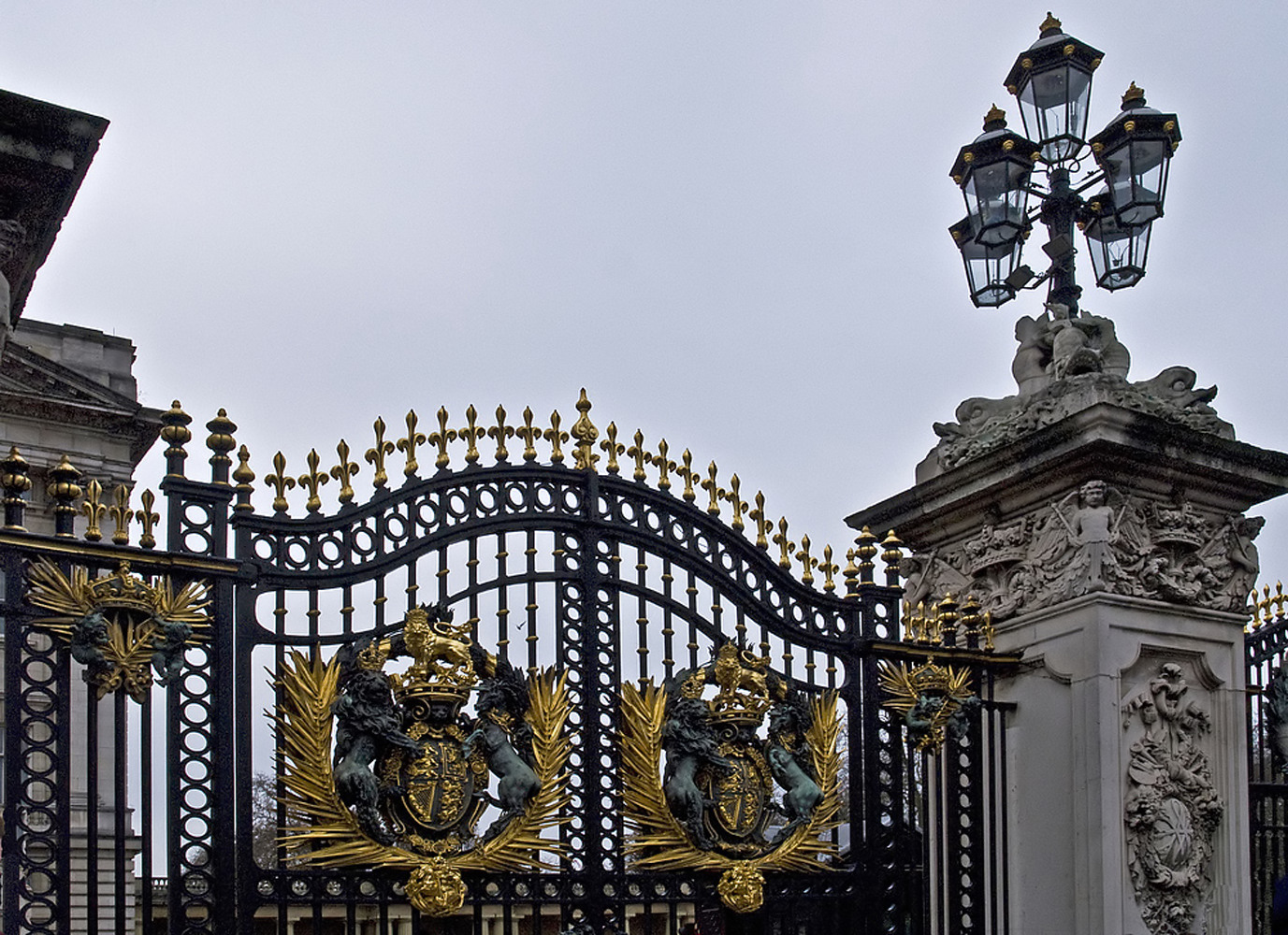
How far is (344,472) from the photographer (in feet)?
22.2

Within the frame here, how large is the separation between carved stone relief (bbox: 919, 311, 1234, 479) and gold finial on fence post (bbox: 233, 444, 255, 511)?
3759 millimetres

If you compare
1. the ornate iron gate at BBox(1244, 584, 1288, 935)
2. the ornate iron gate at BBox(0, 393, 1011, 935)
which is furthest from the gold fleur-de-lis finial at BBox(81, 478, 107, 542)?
the ornate iron gate at BBox(1244, 584, 1288, 935)

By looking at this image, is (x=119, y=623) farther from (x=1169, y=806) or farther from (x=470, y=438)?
(x=1169, y=806)

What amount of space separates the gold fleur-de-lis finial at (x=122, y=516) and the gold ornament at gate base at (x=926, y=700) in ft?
12.0

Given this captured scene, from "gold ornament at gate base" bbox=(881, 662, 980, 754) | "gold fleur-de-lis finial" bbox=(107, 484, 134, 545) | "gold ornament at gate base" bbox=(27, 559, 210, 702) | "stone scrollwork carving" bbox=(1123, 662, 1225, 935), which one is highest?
"gold fleur-de-lis finial" bbox=(107, 484, 134, 545)

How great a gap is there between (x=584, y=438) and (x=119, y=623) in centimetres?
226

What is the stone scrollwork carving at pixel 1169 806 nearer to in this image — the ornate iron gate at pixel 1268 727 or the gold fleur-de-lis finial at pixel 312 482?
the ornate iron gate at pixel 1268 727

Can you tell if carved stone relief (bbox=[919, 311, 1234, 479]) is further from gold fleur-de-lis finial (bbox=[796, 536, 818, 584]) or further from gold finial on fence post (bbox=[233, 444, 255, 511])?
gold finial on fence post (bbox=[233, 444, 255, 511])

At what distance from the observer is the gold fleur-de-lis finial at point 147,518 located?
20.4ft

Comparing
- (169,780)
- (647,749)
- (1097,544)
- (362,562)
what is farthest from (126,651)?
(1097,544)

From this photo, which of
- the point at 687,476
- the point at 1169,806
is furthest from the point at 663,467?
the point at 1169,806

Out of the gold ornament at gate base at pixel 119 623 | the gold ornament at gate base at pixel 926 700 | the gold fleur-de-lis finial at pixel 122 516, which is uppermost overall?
the gold fleur-de-lis finial at pixel 122 516

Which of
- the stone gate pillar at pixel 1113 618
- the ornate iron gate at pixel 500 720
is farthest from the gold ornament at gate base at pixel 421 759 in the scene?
the stone gate pillar at pixel 1113 618

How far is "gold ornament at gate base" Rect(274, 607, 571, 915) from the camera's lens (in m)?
6.36
